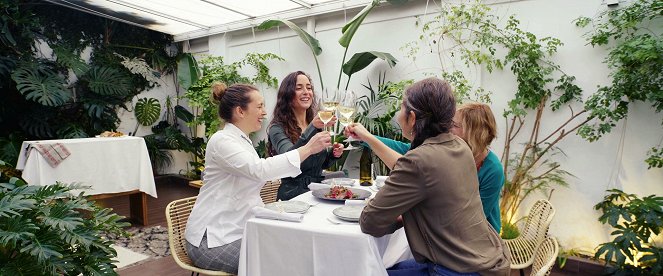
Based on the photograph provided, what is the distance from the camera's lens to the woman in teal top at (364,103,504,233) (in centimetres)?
193

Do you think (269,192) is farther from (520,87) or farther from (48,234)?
(520,87)

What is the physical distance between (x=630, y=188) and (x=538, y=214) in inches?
59.4

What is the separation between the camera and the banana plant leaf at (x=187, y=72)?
674 cm

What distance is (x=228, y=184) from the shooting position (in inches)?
81.0

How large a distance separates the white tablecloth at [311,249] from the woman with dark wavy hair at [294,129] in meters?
0.72

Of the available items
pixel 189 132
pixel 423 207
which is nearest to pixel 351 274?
pixel 423 207

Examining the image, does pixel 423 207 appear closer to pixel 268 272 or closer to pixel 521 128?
pixel 268 272

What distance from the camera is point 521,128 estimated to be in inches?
151

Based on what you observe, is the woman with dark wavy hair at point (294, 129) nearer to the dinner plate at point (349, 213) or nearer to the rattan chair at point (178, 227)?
the rattan chair at point (178, 227)

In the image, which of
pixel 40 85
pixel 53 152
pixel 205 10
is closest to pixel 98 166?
pixel 53 152

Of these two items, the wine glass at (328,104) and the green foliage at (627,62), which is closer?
the wine glass at (328,104)

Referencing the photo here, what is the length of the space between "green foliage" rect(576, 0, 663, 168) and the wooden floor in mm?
1040

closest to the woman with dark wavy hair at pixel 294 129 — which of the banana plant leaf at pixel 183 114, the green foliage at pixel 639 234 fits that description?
the green foliage at pixel 639 234

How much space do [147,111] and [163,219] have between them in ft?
9.66
